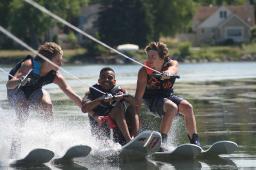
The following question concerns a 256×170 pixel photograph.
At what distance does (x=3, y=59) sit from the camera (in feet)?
294

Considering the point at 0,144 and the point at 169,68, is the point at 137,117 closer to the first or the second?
the point at 169,68

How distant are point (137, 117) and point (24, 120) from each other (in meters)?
1.41

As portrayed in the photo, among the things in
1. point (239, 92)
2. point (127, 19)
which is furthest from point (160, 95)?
point (127, 19)

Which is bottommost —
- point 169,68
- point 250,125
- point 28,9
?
point 250,125

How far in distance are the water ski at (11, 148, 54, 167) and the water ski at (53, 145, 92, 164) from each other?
0.27 m

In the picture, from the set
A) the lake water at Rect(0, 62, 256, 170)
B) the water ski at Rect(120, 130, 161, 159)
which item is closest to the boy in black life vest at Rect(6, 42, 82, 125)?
the lake water at Rect(0, 62, 256, 170)

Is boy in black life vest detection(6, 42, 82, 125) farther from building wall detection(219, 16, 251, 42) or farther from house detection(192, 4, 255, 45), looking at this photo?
building wall detection(219, 16, 251, 42)

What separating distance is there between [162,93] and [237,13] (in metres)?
101

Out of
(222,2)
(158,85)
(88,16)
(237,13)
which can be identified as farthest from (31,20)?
(158,85)

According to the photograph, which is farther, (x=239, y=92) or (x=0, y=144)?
(x=239, y=92)

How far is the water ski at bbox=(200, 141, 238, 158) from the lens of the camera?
1103cm

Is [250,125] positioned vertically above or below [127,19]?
below

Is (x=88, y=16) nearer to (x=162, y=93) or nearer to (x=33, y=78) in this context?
(x=162, y=93)

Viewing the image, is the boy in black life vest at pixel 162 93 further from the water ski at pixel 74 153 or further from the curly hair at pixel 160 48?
the water ski at pixel 74 153
